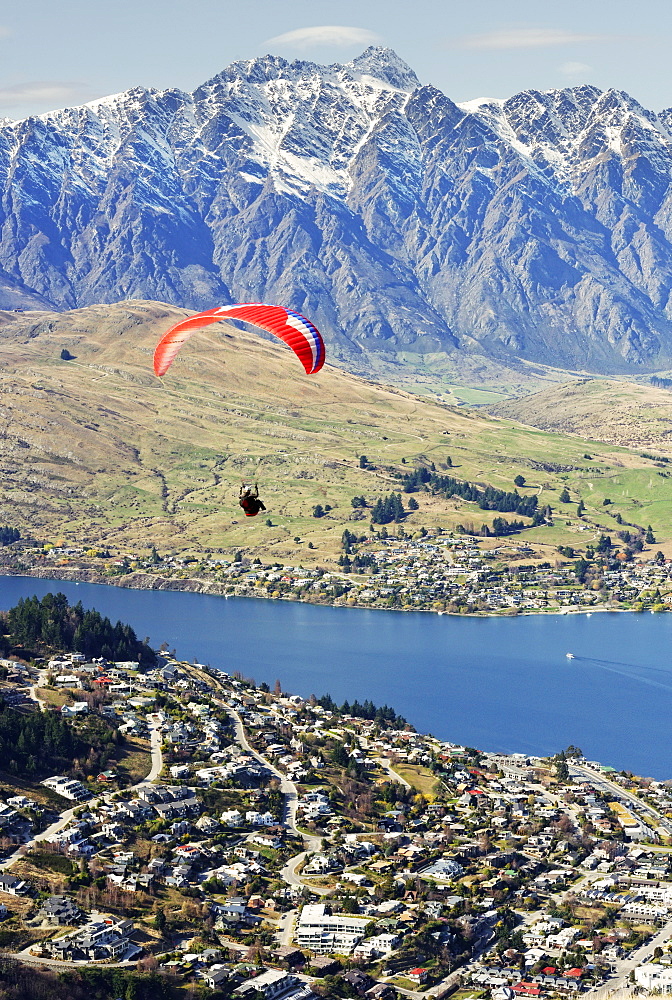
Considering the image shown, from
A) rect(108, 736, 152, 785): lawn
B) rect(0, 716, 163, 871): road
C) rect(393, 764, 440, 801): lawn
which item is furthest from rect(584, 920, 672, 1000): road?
rect(108, 736, 152, 785): lawn

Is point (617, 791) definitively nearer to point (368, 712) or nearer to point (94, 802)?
point (368, 712)

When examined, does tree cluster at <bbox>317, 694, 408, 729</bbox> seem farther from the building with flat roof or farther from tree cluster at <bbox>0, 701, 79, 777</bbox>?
the building with flat roof

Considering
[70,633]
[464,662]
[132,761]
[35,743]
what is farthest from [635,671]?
[35,743]

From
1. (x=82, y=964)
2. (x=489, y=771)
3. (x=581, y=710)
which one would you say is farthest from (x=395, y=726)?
(x=82, y=964)

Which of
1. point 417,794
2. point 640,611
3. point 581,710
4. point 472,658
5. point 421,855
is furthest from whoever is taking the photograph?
point 640,611

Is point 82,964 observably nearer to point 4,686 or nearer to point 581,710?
point 4,686
